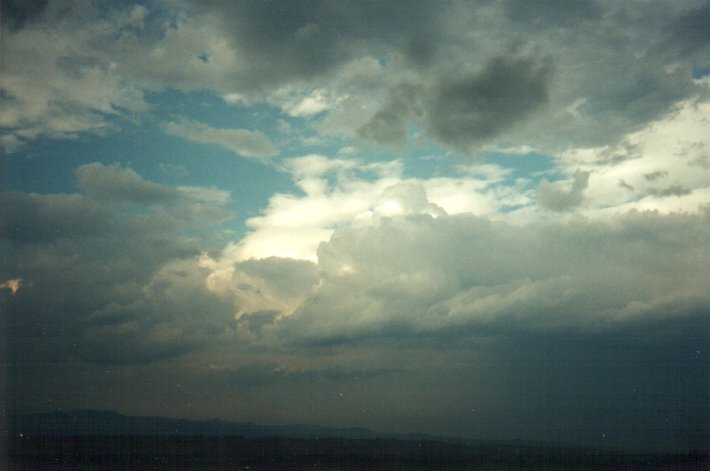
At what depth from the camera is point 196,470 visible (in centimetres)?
8444

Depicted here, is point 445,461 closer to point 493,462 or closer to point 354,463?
point 493,462

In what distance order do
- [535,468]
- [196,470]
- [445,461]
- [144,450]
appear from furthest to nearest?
[144,450], [445,461], [535,468], [196,470]

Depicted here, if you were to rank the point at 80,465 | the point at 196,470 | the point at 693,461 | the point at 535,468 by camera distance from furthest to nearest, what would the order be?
the point at 693,461
the point at 535,468
the point at 80,465
the point at 196,470

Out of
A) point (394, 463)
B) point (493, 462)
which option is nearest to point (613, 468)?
point (493, 462)

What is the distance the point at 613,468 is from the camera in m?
101

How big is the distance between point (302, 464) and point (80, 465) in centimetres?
4559

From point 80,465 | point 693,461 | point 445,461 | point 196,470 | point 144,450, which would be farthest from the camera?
point 144,450

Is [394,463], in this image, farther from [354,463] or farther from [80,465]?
[80,465]

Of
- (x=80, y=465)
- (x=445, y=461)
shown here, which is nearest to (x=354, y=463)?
(x=445, y=461)

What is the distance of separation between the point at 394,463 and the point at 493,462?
93.4ft

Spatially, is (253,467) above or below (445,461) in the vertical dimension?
above

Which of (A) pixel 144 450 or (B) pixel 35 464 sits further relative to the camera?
(A) pixel 144 450

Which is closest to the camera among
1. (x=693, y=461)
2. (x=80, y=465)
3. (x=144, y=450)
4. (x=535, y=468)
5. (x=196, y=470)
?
(x=196, y=470)

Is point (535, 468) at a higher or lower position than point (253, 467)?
lower
